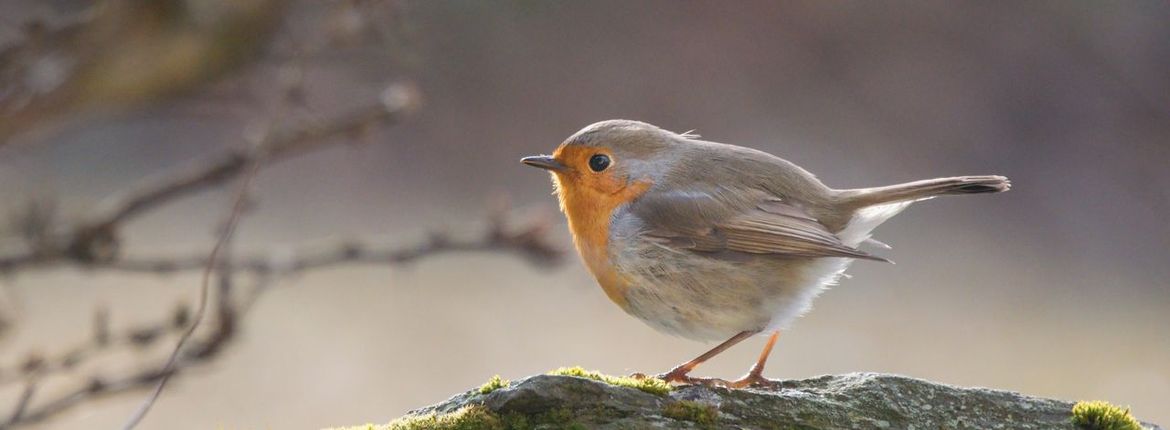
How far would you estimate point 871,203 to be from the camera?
320 centimetres

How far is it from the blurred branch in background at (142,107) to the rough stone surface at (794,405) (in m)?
0.94

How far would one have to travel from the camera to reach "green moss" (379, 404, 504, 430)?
84.7 inches

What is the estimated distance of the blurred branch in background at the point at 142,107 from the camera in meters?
2.94

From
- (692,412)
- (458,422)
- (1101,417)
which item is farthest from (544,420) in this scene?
(1101,417)

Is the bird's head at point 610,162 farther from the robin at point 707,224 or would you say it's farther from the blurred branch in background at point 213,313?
the blurred branch in background at point 213,313

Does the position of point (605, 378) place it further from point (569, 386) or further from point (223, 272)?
point (223, 272)

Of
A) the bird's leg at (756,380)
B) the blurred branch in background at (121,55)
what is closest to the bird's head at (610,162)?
the bird's leg at (756,380)

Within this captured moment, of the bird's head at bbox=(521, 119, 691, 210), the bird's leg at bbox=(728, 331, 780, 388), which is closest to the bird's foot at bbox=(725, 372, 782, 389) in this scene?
the bird's leg at bbox=(728, 331, 780, 388)

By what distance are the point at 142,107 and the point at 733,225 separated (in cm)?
164

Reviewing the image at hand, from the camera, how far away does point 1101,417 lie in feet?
8.39

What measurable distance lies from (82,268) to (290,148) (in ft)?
2.01

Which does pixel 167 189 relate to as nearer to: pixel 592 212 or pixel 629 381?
pixel 592 212

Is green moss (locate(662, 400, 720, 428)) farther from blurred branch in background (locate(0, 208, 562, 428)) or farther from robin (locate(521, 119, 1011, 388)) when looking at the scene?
blurred branch in background (locate(0, 208, 562, 428))

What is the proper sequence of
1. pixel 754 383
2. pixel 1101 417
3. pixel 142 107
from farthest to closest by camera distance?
pixel 142 107
pixel 754 383
pixel 1101 417
